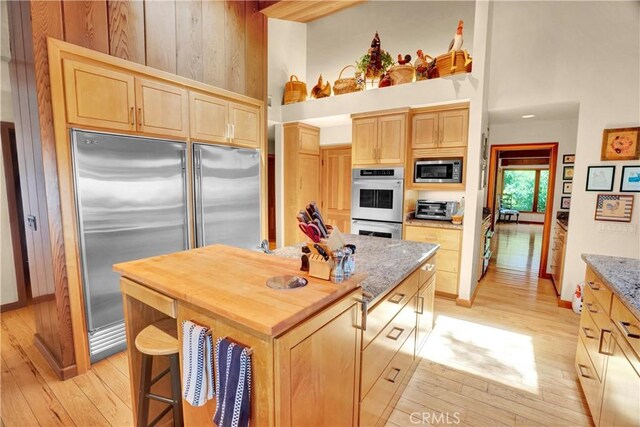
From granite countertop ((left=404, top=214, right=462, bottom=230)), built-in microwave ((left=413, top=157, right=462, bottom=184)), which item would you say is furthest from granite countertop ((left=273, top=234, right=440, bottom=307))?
built-in microwave ((left=413, top=157, right=462, bottom=184))

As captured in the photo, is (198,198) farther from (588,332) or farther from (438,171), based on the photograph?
(588,332)

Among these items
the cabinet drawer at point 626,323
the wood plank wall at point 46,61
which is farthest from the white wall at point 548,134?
the wood plank wall at point 46,61

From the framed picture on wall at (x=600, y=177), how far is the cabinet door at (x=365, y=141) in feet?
7.48

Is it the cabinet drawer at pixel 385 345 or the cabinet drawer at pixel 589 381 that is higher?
the cabinet drawer at pixel 385 345

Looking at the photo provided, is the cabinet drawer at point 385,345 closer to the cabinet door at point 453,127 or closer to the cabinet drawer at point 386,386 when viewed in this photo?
the cabinet drawer at point 386,386

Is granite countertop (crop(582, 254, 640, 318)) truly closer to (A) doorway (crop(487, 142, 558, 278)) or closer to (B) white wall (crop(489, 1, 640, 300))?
(B) white wall (crop(489, 1, 640, 300))

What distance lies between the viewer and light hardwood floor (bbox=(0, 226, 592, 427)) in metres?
1.82

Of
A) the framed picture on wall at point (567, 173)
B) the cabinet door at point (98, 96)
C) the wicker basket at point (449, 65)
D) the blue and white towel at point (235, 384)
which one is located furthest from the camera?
the framed picture on wall at point (567, 173)

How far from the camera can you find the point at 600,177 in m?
3.07

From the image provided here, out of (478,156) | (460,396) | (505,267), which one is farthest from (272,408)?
(505,267)

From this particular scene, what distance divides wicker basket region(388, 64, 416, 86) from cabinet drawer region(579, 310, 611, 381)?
2.92 metres

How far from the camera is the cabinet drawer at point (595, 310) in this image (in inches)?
62.9

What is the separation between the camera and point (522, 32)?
133 inches

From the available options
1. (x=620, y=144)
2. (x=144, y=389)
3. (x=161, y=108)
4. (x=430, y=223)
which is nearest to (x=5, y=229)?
(x=161, y=108)
